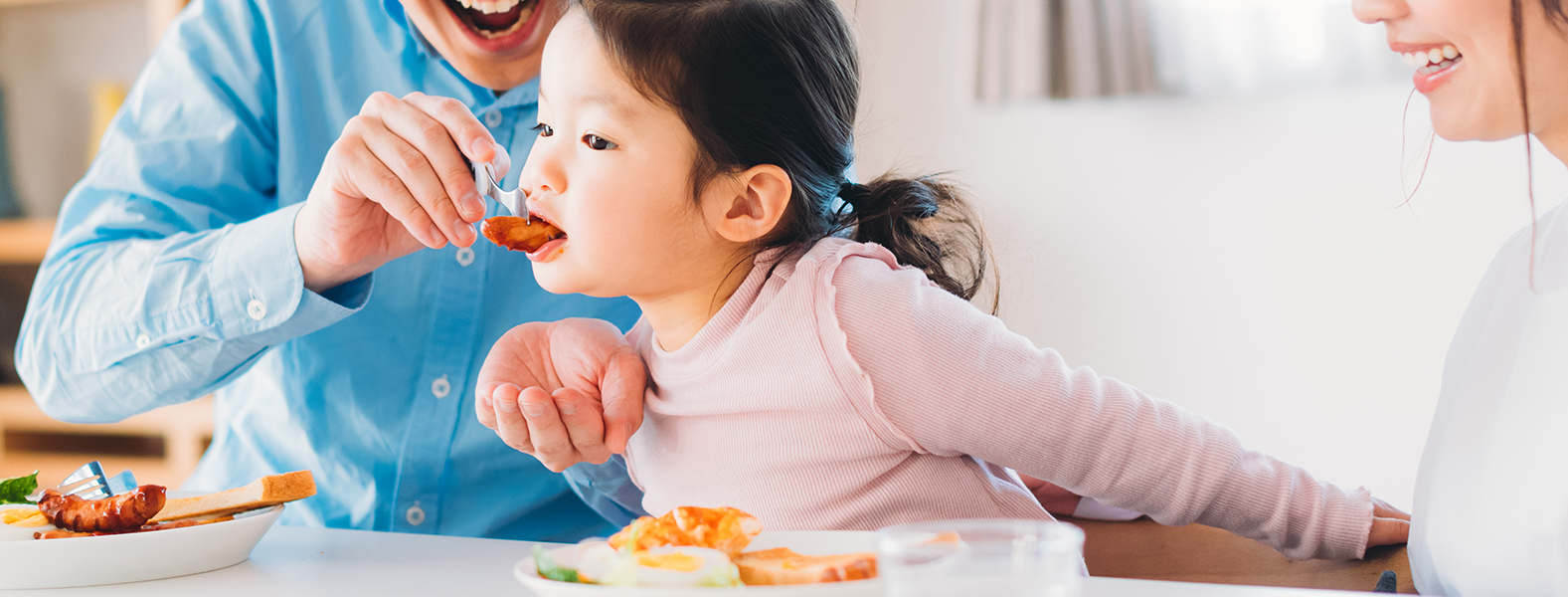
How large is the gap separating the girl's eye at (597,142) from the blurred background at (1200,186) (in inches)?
53.5

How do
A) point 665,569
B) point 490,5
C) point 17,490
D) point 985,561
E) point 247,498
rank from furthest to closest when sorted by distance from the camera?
point 490,5 < point 17,490 < point 247,498 < point 665,569 < point 985,561

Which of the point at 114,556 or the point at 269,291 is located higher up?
the point at 269,291

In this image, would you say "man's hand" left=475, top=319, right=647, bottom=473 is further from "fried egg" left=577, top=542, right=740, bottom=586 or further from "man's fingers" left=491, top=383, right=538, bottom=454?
"fried egg" left=577, top=542, right=740, bottom=586

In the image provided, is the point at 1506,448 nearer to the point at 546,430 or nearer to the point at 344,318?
the point at 546,430

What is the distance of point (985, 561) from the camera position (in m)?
0.40

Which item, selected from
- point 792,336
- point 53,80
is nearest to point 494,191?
point 792,336

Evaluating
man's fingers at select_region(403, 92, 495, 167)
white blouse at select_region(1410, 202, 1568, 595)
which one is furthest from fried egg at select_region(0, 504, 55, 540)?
white blouse at select_region(1410, 202, 1568, 595)

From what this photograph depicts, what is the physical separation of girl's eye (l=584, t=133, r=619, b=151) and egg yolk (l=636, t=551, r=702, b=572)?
0.45m

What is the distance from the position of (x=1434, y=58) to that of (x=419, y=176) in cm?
75

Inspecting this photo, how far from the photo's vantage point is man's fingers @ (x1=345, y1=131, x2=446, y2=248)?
34.4 inches

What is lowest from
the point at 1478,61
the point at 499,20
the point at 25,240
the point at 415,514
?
the point at 415,514

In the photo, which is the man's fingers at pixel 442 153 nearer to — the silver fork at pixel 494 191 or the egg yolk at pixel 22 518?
the silver fork at pixel 494 191

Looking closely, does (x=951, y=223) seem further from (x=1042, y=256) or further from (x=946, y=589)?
(x=1042, y=256)

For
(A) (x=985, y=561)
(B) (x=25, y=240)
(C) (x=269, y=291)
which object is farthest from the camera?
(B) (x=25, y=240)
